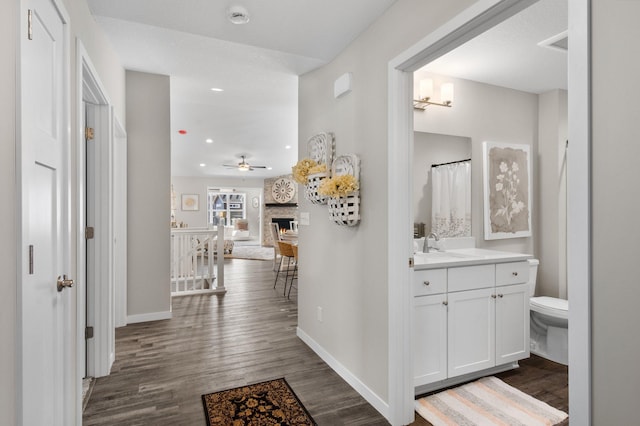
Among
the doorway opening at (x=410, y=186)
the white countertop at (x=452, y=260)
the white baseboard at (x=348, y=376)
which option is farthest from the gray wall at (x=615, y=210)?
the white baseboard at (x=348, y=376)

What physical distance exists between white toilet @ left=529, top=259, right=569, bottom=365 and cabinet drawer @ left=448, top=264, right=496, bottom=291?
2.78ft

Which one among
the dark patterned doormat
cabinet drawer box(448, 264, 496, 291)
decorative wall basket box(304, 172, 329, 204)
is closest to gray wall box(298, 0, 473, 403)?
decorative wall basket box(304, 172, 329, 204)

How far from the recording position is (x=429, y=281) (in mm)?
2236

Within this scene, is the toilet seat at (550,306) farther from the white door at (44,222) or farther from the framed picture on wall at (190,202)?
the framed picture on wall at (190,202)

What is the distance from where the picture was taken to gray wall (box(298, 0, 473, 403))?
6.67ft

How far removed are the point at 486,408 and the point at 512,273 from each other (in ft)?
3.26

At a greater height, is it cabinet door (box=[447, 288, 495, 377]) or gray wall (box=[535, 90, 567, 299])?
gray wall (box=[535, 90, 567, 299])

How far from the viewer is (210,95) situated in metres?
4.02

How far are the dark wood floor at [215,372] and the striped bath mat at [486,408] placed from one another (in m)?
0.11

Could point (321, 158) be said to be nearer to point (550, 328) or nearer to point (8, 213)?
point (8, 213)

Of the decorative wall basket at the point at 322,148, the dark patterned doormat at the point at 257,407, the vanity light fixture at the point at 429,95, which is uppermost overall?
the vanity light fixture at the point at 429,95

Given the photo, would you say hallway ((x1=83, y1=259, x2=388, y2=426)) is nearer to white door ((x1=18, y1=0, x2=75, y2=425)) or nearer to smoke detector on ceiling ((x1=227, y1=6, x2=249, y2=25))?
white door ((x1=18, y1=0, x2=75, y2=425))

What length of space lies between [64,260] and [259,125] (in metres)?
4.30

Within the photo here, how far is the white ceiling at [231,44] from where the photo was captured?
2146mm
